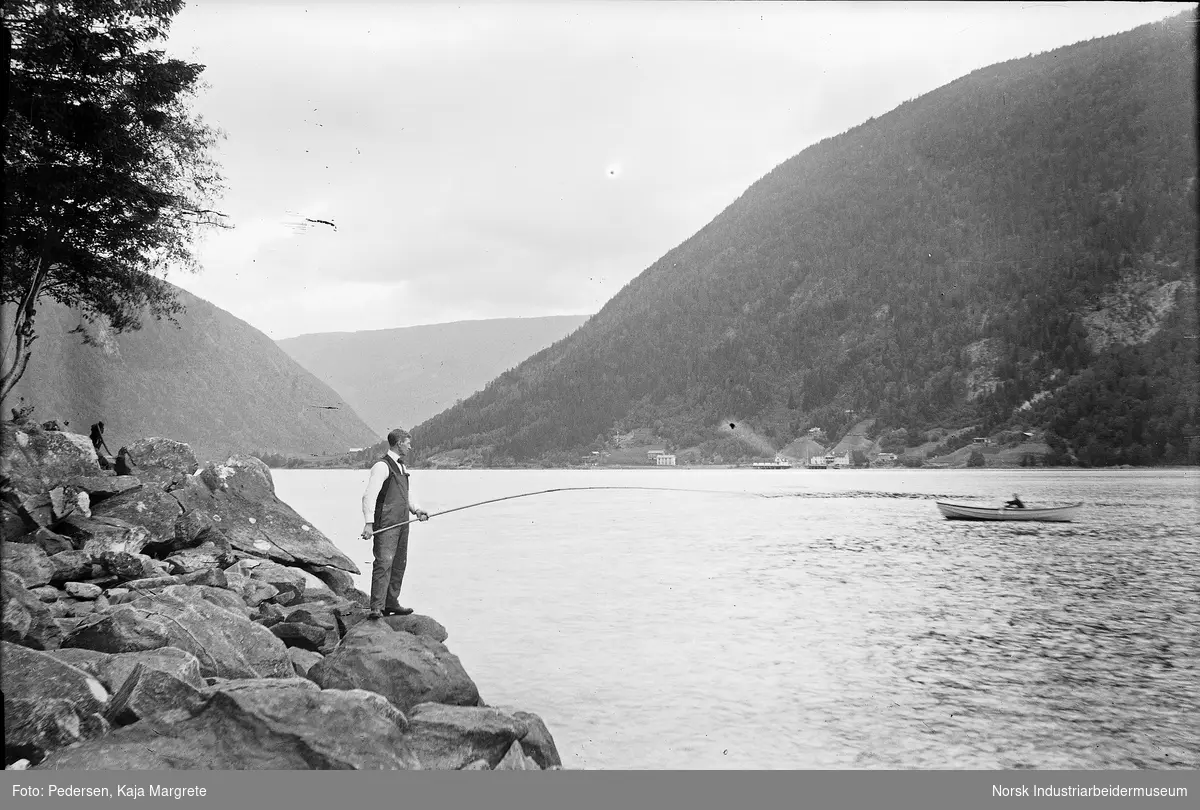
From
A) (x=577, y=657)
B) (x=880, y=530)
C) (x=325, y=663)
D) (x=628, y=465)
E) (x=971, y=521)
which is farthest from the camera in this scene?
(x=628, y=465)

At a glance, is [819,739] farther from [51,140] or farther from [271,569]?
[51,140]

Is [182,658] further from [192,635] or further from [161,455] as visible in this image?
[161,455]

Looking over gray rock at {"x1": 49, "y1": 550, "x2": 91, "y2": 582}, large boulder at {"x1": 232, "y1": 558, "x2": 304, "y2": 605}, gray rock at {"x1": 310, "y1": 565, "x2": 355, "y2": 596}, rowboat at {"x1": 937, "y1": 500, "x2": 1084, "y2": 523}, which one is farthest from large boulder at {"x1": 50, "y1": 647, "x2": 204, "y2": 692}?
rowboat at {"x1": 937, "y1": 500, "x2": 1084, "y2": 523}

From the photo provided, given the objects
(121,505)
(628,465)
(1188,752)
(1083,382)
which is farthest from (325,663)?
(628,465)

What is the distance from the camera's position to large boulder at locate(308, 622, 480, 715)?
8320 millimetres

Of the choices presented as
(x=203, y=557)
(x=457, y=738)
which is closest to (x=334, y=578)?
(x=203, y=557)

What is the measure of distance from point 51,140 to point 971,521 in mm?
55168

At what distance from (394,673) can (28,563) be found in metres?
5.04

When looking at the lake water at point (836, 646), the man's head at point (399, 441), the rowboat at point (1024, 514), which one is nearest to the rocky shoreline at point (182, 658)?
the man's head at point (399, 441)

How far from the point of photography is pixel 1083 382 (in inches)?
5787

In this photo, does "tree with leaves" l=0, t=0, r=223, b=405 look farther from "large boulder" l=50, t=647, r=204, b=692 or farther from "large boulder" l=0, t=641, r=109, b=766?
"large boulder" l=0, t=641, r=109, b=766

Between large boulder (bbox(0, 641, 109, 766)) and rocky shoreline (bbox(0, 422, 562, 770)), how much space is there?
10mm

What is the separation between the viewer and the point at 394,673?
8.45 metres

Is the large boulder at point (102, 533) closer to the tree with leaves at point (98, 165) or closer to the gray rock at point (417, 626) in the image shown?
the tree with leaves at point (98, 165)
